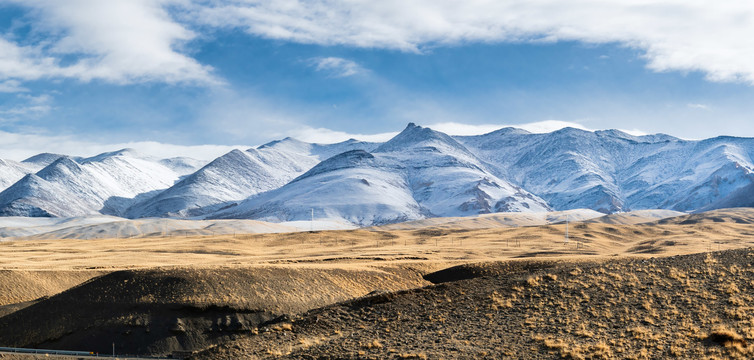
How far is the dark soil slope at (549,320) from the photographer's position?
30.0m

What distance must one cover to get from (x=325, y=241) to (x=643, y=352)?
10335 cm

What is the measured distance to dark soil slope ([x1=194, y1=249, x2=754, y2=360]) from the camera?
98.5 ft

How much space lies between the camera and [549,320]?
1337 inches

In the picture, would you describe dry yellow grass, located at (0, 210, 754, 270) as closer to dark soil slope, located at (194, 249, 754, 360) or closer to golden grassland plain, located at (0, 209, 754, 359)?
golden grassland plain, located at (0, 209, 754, 359)

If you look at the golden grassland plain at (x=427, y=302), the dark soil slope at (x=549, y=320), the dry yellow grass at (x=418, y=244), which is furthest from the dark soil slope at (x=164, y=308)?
the dry yellow grass at (x=418, y=244)

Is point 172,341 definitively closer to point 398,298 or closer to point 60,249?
point 398,298

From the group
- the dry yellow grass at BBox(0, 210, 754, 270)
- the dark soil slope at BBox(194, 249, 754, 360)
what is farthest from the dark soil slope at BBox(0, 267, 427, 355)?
the dry yellow grass at BBox(0, 210, 754, 270)

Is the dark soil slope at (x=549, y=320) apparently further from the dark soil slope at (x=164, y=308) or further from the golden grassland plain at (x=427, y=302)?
the dark soil slope at (x=164, y=308)

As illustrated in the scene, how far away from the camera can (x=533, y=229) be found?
153 m

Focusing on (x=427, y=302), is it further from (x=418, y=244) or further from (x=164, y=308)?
(x=418, y=244)

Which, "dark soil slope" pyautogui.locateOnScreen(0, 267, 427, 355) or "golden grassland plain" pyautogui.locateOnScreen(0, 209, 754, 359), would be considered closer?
"golden grassland plain" pyautogui.locateOnScreen(0, 209, 754, 359)

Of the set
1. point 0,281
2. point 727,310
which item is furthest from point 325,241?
point 727,310

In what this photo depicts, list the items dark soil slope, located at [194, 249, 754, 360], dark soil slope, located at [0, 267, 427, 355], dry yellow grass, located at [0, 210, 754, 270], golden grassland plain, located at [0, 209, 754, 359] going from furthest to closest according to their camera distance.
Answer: dry yellow grass, located at [0, 210, 754, 270] < dark soil slope, located at [0, 267, 427, 355] < golden grassland plain, located at [0, 209, 754, 359] < dark soil slope, located at [194, 249, 754, 360]

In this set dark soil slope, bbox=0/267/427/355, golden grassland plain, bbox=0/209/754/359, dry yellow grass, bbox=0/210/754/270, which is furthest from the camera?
dry yellow grass, bbox=0/210/754/270
